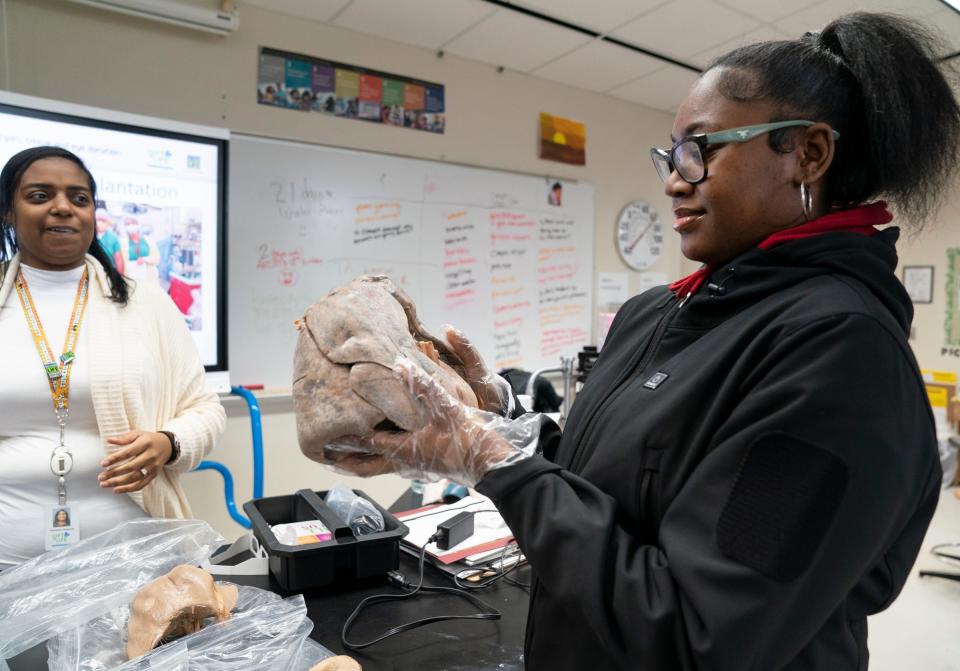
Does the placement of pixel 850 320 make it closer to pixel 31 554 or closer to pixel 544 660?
pixel 544 660

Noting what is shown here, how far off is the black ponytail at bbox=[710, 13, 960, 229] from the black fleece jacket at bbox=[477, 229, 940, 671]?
9cm

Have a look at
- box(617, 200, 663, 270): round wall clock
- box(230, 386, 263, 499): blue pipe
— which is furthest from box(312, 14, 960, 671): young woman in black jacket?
box(617, 200, 663, 270): round wall clock

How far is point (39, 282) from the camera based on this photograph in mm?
1617

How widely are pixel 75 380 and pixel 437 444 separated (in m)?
1.27

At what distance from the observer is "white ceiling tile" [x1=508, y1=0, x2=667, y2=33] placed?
2838 mm

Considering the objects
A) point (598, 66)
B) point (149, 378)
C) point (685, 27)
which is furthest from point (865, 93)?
point (598, 66)

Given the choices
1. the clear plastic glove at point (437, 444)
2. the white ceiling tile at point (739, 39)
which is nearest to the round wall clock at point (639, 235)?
the white ceiling tile at point (739, 39)

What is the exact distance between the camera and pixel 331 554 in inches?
47.8

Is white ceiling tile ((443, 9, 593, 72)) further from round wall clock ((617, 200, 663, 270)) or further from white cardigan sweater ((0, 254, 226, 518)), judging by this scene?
white cardigan sweater ((0, 254, 226, 518))

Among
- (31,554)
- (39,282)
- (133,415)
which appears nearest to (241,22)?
(39,282)

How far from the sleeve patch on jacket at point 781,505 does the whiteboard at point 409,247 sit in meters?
2.68

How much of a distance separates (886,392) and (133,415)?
5.44ft

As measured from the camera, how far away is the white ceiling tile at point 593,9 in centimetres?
284

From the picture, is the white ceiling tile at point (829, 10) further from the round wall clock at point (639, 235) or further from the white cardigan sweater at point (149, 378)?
the white cardigan sweater at point (149, 378)
